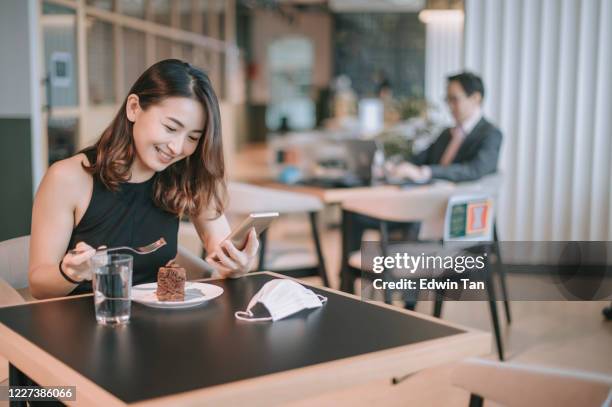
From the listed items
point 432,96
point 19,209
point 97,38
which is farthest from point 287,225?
point 19,209

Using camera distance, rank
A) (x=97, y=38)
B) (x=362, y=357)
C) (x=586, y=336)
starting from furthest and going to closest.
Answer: (x=97, y=38)
(x=586, y=336)
(x=362, y=357)

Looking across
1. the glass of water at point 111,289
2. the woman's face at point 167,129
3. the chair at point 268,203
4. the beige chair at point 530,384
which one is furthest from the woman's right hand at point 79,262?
the chair at point 268,203

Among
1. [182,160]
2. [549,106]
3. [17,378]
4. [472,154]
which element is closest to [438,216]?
[472,154]

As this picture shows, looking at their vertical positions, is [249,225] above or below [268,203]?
above

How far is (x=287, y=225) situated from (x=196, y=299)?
6224 millimetres

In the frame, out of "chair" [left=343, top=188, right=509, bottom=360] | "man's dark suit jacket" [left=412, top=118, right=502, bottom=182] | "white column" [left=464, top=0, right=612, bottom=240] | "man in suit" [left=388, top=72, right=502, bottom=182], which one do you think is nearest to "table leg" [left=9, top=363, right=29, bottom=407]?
"chair" [left=343, top=188, right=509, bottom=360]

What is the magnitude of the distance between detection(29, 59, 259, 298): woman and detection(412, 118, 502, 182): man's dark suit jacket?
2118mm

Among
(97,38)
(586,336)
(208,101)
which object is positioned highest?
(97,38)

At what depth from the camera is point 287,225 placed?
8.01 metres

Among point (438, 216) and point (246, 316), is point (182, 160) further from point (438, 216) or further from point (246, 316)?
point (438, 216)

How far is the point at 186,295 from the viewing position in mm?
1827

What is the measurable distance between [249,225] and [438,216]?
1.71 m

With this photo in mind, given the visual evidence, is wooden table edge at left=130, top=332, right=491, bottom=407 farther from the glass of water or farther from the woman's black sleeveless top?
the woman's black sleeveless top

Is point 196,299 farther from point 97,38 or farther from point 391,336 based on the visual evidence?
point 97,38
